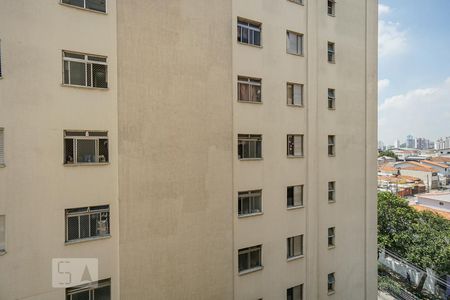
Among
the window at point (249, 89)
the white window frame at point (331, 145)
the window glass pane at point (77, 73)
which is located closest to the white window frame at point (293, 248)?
the white window frame at point (331, 145)

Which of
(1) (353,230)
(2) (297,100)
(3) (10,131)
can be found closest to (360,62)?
(2) (297,100)

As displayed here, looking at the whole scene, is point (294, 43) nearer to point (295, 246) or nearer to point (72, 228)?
point (295, 246)

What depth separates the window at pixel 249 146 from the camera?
11438 millimetres

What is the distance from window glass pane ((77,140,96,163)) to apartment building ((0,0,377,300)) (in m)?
0.04

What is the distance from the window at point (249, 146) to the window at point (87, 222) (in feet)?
18.7

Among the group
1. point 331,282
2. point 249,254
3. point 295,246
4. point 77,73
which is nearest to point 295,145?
point 295,246

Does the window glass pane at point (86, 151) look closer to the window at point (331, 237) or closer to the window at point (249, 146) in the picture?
the window at point (249, 146)

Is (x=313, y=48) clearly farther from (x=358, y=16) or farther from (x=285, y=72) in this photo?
(x=358, y=16)

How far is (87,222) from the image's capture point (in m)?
8.52

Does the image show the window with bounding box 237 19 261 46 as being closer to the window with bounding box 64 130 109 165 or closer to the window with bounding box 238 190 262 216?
the window with bounding box 238 190 262 216

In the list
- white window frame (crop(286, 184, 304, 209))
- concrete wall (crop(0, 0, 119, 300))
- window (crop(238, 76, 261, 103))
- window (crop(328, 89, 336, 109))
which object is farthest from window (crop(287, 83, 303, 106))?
concrete wall (crop(0, 0, 119, 300))

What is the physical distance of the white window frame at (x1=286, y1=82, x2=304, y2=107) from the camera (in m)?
12.7

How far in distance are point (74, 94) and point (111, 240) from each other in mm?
4866

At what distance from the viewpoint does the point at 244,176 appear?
11367 mm
